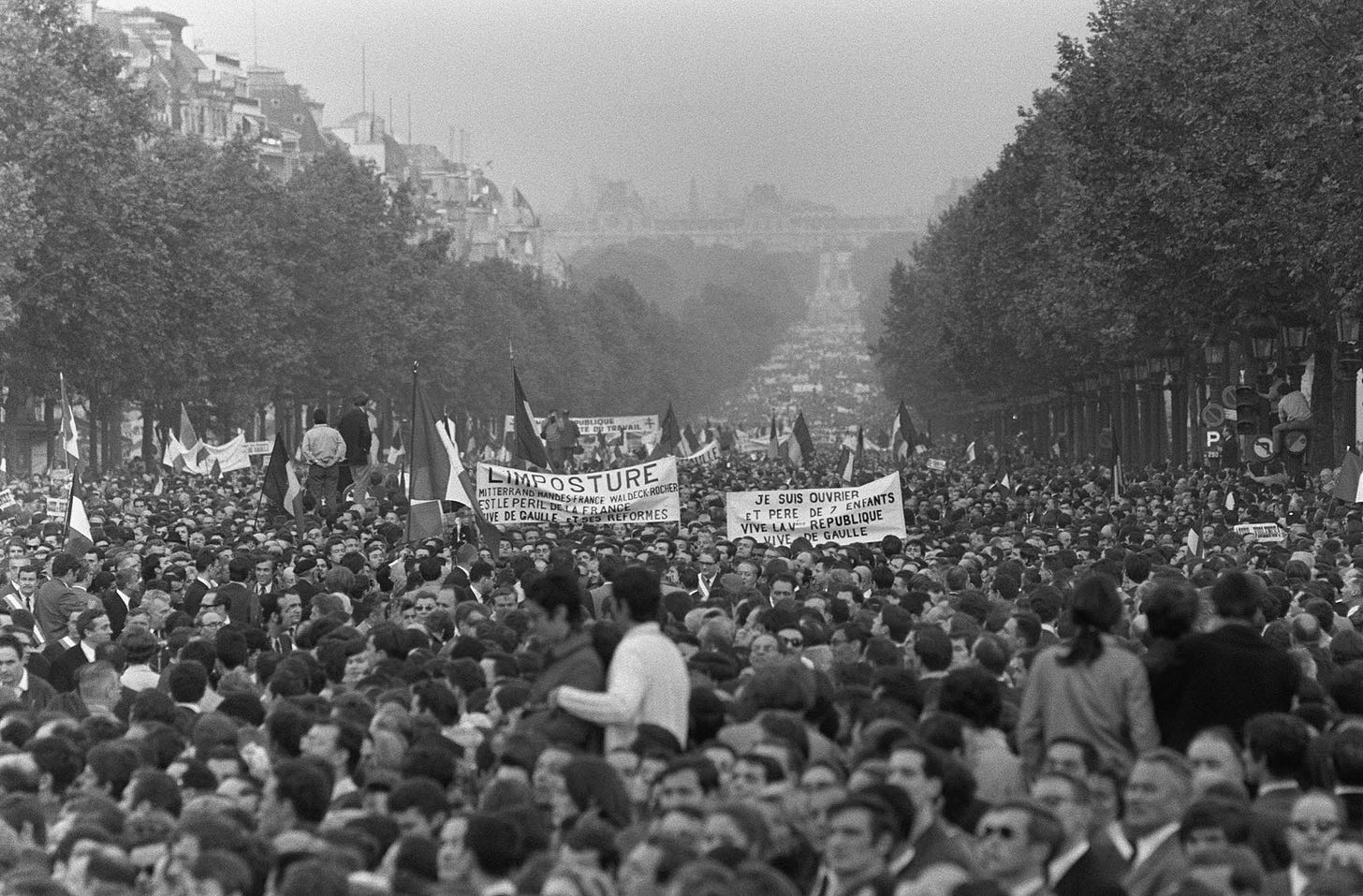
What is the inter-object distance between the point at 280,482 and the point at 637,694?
22678 millimetres

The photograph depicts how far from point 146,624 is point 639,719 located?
28.9ft

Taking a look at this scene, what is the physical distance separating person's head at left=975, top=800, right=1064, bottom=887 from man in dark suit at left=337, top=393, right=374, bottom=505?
30.0 m

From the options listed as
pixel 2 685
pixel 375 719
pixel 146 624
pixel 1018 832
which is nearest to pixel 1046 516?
pixel 146 624

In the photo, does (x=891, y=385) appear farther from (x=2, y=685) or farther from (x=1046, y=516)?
(x=2, y=685)

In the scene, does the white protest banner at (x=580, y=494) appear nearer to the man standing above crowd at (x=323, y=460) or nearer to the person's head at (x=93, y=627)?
the man standing above crowd at (x=323, y=460)

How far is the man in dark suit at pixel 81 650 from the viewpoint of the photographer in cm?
1875

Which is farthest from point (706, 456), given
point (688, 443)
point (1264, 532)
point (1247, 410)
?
point (1264, 532)

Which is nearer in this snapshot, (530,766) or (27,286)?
(530,766)

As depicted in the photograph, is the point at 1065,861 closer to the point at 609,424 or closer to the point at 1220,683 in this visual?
the point at 1220,683

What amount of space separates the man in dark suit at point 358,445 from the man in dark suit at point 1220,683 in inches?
1102

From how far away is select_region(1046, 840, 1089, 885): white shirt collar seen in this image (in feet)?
33.2

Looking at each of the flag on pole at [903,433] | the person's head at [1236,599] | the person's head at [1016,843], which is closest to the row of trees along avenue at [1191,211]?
the flag on pole at [903,433]

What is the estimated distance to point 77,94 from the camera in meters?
66.2

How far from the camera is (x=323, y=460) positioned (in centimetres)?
3775
